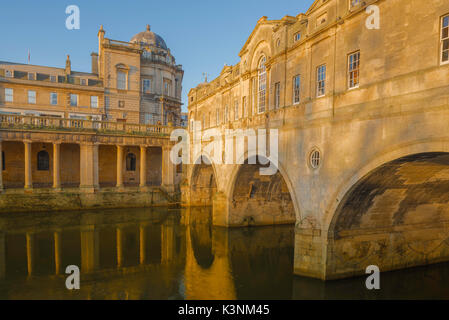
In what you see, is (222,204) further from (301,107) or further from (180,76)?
(180,76)

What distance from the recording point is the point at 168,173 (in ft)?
108

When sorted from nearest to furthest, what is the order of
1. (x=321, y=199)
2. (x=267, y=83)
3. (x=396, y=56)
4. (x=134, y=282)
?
(x=396, y=56), (x=321, y=199), (x=134, y=282), (x=267, y=83)

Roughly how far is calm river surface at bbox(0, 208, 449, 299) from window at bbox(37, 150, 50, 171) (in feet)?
24.7

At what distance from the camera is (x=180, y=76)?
47.7 meters

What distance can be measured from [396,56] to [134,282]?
1396cm

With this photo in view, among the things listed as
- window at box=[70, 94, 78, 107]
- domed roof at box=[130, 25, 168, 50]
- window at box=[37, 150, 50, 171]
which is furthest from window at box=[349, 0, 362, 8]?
domed roof at box=[130, 25, 168, 50]

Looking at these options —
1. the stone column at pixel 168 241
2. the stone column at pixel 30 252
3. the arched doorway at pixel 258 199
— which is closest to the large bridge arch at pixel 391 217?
the arched doorway at pixel 258 199

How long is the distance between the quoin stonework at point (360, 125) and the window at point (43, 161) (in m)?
25.0

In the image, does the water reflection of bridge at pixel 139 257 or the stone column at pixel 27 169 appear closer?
the water reflection of bridge at pixel 139 257

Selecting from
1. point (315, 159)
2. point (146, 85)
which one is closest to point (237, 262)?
point (315, 159)

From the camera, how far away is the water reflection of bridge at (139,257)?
42.1ft

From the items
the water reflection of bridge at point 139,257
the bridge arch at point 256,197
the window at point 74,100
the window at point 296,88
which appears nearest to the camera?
the water reflection of bridge at point 139,257

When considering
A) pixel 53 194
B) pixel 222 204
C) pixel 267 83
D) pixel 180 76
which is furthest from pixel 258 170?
pixel 180 76

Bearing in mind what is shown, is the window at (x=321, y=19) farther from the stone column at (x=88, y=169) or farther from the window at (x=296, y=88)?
the stone column at (x=88, y=169)
